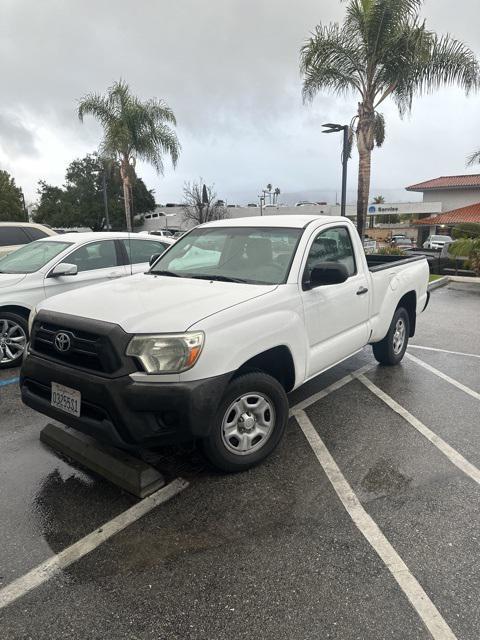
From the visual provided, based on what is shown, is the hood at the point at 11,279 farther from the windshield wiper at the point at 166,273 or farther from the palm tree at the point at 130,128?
the palm tree at the point at 130,128

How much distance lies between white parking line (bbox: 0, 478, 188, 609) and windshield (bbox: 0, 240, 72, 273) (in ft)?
13.2

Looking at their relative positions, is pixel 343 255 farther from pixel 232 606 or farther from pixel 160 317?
pixel 232 606

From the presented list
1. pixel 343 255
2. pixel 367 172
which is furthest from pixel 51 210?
pixel 343 255

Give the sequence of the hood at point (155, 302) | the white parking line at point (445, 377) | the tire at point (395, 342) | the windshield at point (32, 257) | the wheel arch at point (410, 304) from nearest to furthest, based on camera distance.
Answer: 1. the hood at point (155, 302)
2. the white parking line at point (445, 377)
3. the tire at point (395, 342)
4. the wheel arch at point (410, 304)
5. the windshield at point (32, 257)

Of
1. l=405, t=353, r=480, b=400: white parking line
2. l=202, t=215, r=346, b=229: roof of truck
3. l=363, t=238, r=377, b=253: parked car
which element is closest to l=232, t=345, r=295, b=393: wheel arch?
l=202, t=215, r=346, b=229: roof of truck

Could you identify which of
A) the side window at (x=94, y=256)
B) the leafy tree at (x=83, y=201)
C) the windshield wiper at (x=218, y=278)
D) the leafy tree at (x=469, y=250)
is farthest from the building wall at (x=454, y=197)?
the windshield wiper at (x=218, y=278)

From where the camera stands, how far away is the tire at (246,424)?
301 cm

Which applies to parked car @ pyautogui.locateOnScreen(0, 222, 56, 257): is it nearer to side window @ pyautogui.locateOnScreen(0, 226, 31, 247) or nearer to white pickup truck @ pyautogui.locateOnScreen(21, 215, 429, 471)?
side window @ pyautogui.locateOnScreen(0, 226, 31, 247)

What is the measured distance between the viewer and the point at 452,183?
38656mm

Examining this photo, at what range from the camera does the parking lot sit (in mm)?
2086

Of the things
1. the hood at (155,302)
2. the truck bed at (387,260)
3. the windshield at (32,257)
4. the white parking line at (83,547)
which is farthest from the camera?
the windshield at (32,257)

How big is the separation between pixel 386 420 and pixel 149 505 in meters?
2.36

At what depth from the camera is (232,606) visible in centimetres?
216

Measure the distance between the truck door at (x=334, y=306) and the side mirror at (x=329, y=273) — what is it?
11cm
